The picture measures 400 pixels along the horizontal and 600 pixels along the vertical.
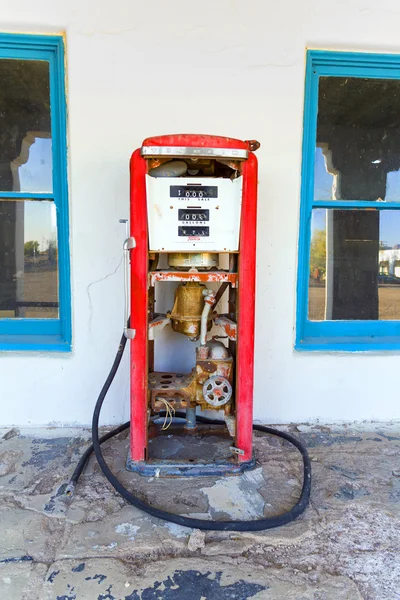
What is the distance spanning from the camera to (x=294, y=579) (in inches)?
50.4

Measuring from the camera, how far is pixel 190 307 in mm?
1923

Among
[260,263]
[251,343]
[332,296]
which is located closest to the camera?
[251,343]

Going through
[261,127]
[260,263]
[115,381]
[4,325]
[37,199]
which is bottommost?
[115,381]

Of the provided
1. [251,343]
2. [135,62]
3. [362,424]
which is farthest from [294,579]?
[135,62]

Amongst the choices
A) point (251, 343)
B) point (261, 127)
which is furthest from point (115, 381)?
point (261, 127)

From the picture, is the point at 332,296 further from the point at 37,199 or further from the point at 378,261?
the point at 37,199

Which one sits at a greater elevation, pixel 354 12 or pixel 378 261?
pixel 354 12

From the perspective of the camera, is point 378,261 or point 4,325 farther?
point 378,261

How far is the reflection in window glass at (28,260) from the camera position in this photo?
2.39m

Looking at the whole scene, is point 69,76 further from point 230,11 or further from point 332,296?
point 332,296

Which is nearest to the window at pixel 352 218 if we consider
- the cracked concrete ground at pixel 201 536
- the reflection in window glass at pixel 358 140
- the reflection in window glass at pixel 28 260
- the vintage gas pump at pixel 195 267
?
the reflection in window glass at pixel 358 140

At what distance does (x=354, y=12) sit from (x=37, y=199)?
2.03 metres

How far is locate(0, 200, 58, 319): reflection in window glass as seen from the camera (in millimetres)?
2391

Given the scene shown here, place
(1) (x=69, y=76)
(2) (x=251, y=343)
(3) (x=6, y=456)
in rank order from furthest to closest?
1. (1) (x=69, y=76)
2. (3) (x=6, y=456)
3. (2) (x=251, y=343)
